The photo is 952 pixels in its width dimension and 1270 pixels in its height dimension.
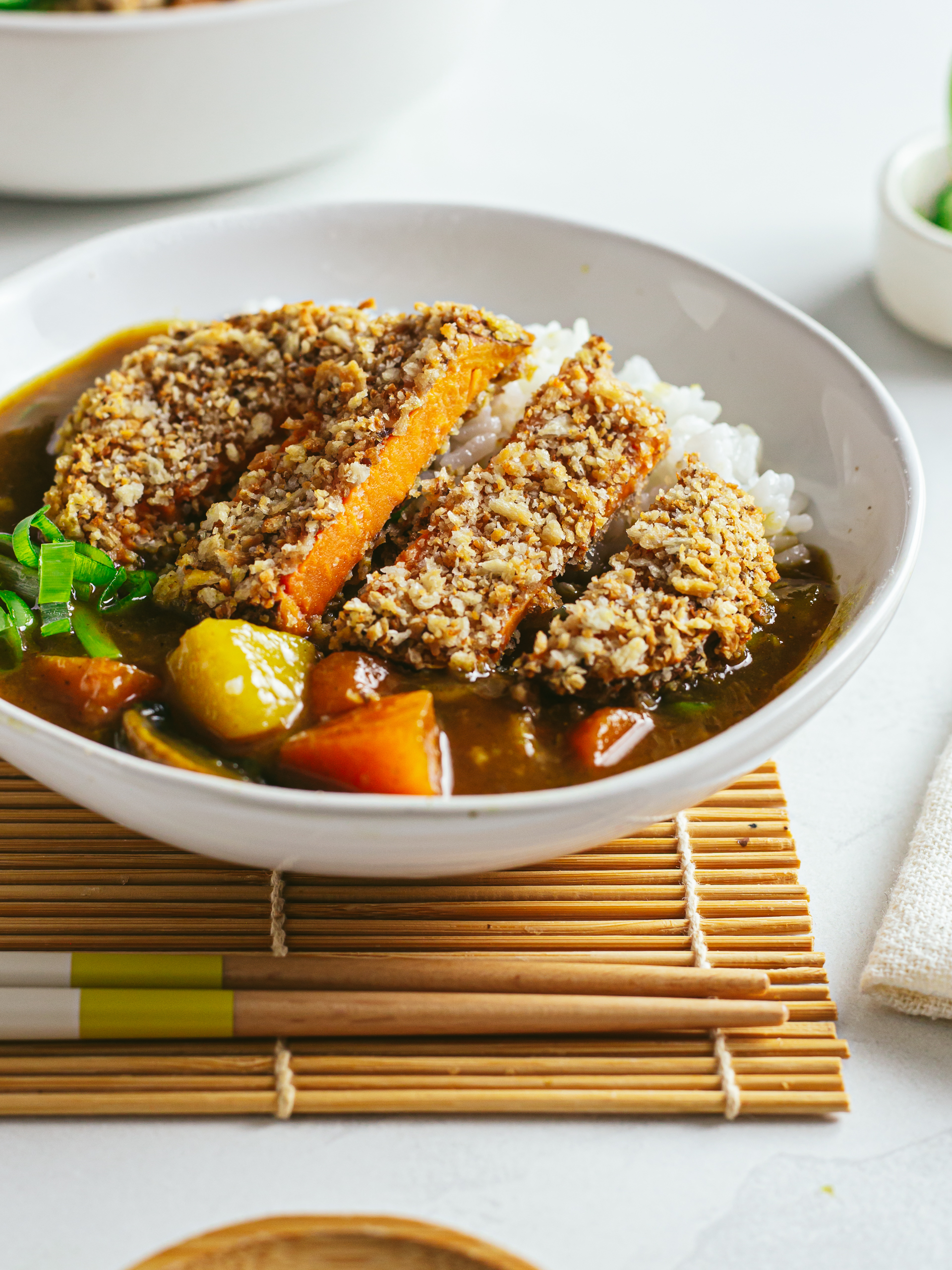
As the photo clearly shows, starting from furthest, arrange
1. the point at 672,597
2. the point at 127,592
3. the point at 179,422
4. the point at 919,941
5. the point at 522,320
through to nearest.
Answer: the point at 522,320 < the point at 179,422 < the point at 127,592 < the point at 672,597 < the point at 919,941

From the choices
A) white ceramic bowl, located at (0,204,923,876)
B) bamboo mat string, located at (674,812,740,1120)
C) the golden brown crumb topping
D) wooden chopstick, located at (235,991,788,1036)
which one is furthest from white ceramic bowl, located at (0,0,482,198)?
wooden chopstick, located at (235,991,788,1036)

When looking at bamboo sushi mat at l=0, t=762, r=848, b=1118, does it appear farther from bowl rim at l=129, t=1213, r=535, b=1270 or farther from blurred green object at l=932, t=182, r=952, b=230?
blurred green object at l=932, t=182, r=952, b=230

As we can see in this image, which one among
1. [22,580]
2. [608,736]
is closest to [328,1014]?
[608,736]

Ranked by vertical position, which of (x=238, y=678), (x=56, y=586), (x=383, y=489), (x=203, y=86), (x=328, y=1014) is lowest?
(x=328, y=1014)

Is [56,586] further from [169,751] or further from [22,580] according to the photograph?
[169,751]

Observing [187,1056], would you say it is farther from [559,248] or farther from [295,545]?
[559,248]

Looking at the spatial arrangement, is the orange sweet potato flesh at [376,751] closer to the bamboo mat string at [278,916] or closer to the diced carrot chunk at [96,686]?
the bamboo mat string at [278,916]
